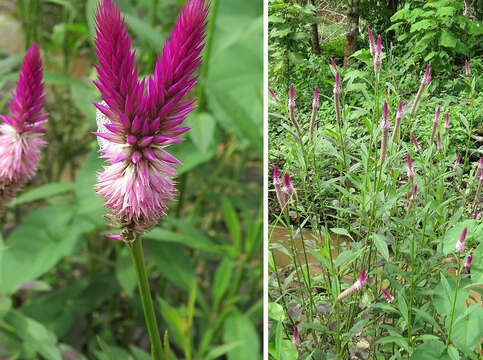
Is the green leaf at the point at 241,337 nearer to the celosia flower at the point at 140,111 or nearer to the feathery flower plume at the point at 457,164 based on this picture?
the feathery flower plume at the point at 457,164

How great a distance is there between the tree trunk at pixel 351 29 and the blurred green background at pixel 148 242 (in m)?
0.22

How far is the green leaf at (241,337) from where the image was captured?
1028 mm

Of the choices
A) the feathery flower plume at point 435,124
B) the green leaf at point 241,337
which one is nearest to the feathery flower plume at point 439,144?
the feathery flower plume at point 435,124

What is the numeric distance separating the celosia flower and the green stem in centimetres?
1

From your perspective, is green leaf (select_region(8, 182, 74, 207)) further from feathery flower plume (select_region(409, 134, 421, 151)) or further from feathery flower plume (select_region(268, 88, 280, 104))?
feathery flower plume (select_region(409, 134, 421, 151))

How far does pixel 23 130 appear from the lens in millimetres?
500

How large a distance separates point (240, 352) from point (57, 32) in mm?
1062

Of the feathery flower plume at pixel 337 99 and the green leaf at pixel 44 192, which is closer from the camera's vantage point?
the feathery flower plume at pixel 337 99

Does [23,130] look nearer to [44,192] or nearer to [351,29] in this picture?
[351,29]

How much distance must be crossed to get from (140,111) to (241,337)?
81 centimetres

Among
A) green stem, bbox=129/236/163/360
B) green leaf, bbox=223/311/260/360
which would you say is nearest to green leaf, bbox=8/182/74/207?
green leaf, bbox=223/311/260/360

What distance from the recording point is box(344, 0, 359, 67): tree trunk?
894 mm

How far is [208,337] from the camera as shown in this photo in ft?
3.52

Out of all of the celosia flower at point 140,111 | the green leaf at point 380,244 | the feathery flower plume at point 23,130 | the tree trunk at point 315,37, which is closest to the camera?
the celosia flower at point 140,111
